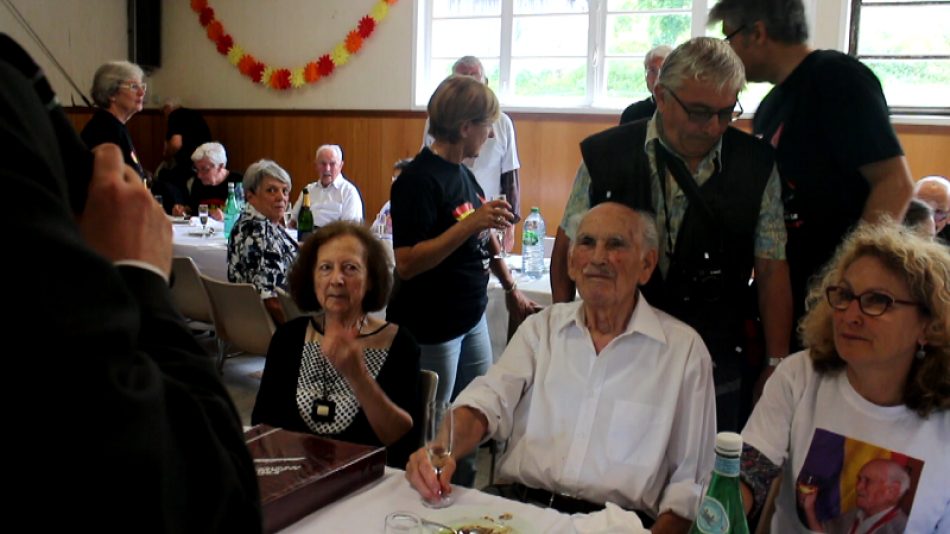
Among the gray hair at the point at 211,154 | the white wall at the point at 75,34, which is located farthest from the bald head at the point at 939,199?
the white wall at the point at 75,34

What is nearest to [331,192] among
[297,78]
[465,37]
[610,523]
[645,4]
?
[465,37]

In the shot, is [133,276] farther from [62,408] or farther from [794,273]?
[794,273]

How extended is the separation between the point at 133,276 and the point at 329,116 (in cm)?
790

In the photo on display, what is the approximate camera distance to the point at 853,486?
163cm

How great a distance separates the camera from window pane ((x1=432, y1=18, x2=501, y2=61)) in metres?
7.55

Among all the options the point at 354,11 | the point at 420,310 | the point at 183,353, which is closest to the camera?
the point at 183,353

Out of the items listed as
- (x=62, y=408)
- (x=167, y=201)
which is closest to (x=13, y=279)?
(x=62, y=408)

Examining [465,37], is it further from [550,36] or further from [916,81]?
[916,81]

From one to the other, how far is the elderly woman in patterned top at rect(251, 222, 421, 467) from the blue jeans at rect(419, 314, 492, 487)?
29cm

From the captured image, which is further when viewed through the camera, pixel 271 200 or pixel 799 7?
pixel 271 200

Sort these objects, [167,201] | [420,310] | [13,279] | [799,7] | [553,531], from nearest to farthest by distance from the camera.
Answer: [13,279]
[553,531]
[799,7]
[420,310]
[167,201]

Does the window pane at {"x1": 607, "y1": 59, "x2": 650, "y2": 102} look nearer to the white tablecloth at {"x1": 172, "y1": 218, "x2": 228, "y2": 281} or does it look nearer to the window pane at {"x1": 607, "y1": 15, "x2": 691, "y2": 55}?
the window pane at {"x1": 607, "y1": 15, "x2": 691, "y2": 55}

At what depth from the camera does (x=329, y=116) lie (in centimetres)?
837

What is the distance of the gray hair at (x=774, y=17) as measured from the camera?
2305 mm
